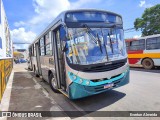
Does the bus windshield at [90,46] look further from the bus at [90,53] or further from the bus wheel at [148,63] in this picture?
the bus wheel at [148,63]

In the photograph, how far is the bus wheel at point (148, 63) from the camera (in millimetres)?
12842

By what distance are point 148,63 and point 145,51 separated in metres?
1.00

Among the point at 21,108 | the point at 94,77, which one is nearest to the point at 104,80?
the point at 94,77

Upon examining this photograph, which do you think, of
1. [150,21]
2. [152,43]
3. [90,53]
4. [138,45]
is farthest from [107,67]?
[150,21]

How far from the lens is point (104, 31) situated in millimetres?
5410

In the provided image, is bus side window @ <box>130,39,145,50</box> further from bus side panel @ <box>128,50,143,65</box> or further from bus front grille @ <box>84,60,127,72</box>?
bus front grille @ <box>84,60,127,72</box>

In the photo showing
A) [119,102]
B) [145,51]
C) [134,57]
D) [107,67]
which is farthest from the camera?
[134,57]

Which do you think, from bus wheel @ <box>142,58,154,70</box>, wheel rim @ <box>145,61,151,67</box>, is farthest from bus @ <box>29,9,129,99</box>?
wheel rim @ <box>145,61,151,67</box>

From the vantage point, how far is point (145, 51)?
526 inches

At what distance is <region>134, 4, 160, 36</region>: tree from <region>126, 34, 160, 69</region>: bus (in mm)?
18049

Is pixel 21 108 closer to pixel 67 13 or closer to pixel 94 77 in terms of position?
pixel 94 77

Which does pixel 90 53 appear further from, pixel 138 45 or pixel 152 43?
pixel 138 45

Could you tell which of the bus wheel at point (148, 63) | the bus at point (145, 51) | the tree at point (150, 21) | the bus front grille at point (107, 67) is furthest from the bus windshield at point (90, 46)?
the tree at point (150, 21)

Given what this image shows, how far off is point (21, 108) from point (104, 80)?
114 inches
